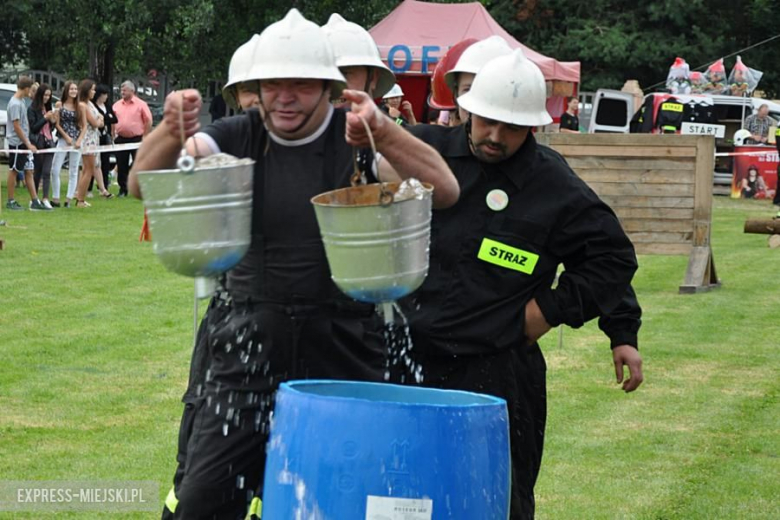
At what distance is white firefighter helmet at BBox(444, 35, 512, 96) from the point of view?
5668 millimetres

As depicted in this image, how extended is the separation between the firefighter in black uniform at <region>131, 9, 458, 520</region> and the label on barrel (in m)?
0.71

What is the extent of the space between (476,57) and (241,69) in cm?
145

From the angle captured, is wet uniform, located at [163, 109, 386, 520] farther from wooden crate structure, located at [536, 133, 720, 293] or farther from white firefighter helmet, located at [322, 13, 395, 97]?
wooden crate structure, located at [536, 133, 720, 293]

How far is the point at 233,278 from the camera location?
4227mm

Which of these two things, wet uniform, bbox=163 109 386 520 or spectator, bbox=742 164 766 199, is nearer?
wet uniform, bbox=163 109 386 520

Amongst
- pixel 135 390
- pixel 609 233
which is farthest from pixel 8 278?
pixel 609 233

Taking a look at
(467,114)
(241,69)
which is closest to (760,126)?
(467,114)

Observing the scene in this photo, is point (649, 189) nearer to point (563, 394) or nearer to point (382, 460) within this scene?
point (563, 394)

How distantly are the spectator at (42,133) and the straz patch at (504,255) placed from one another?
1609cm

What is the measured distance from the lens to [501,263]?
4.80 meters

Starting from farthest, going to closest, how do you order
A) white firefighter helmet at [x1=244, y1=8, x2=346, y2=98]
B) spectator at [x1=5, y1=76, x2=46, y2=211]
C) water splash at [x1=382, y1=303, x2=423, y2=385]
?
spectator at [x1=5, y1=76, x2=46, y2=211] < water splash at [x1=382, y1=303, x2=423, y2=385] < white firefighter helmet at [x1=244, y1=8, x2=346, y2=98]

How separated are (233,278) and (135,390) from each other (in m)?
4.56

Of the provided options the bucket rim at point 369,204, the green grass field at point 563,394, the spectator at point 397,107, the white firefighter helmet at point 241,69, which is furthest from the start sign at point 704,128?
the bucket rim at point 369,204

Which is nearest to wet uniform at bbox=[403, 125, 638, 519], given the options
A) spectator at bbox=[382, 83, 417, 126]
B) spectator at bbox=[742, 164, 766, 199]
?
spectator at bbox=[382, 83, 417, 126]
